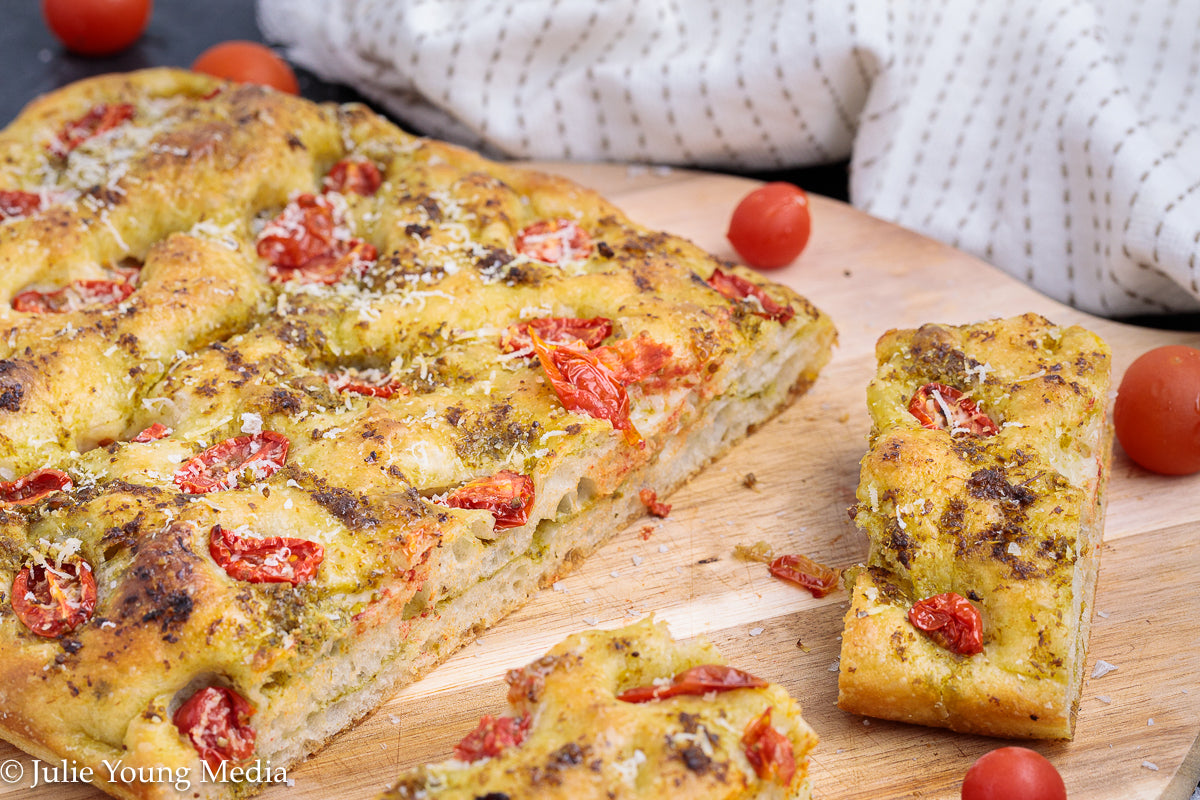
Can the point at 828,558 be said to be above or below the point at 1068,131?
below

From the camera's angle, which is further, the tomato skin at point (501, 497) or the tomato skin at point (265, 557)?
the tomato skin at point (501, 497)

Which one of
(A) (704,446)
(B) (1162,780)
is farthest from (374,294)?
(B) (1162,780)

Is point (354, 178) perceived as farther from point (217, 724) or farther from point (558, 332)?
point (217, 724)

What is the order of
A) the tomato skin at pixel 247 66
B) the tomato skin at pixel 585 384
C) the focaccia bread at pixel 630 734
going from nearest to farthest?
the focaccia bread at pixel 630 734 → the tomato skin at pixel 585 384 → the tomato skin at pixel 247 66

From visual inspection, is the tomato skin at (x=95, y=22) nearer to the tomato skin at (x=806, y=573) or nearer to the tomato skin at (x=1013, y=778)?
the tomato skin at (x=806, y=573)

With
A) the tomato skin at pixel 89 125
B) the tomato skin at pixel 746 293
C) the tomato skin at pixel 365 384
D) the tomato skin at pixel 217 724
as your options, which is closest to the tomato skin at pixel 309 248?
the tomato skin at pixel 365 384

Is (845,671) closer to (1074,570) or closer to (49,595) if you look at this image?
(1074,570)

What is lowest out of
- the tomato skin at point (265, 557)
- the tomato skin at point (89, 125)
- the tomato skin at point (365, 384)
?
the tomato skin at point (265, 557)
